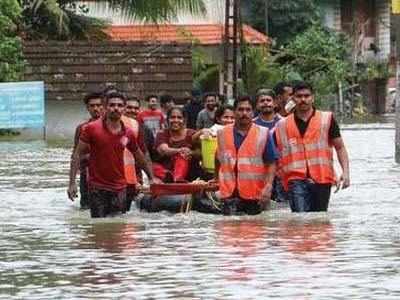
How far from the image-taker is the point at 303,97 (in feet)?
51.7

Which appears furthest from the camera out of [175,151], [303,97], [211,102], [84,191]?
[211,102]

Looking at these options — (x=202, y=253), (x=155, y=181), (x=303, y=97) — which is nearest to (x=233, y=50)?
(x=155, y=181)

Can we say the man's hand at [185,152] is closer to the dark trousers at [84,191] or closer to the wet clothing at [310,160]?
the dark trousers at [84,191]

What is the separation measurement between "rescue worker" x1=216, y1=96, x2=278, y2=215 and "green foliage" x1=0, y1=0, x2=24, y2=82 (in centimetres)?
2797

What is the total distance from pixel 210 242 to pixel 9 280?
2.79 metres

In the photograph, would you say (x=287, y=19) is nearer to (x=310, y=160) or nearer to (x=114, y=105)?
(x=310, y=160)

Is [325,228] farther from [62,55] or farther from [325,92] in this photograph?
[325,92]

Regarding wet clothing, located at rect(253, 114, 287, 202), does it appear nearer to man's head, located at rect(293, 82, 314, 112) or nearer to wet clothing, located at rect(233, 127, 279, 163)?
wet clothing, located at rect(233, 127, 279, 163)

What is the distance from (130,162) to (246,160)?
1824 mm

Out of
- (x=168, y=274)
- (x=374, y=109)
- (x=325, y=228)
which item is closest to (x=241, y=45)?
(x=374, y=109)

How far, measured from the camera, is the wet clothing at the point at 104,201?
52.7ft

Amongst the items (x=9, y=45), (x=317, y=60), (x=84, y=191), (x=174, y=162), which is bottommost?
(x=84, y=191)

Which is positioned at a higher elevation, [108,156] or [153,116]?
[153,116]

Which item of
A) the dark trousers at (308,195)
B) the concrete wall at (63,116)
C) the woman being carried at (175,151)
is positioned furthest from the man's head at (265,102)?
the concrete wall at (63,116)
